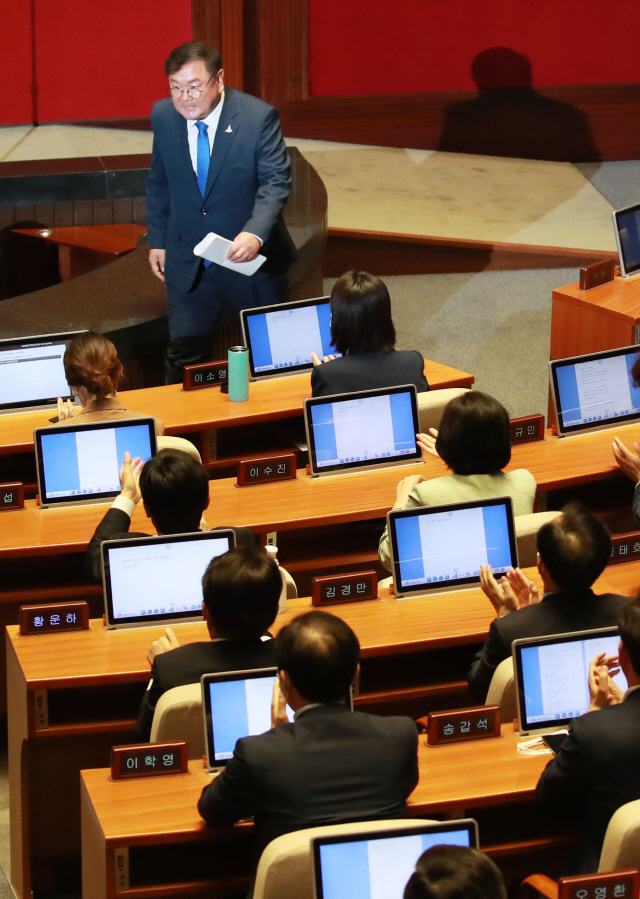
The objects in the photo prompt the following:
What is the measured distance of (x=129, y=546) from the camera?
3.32m

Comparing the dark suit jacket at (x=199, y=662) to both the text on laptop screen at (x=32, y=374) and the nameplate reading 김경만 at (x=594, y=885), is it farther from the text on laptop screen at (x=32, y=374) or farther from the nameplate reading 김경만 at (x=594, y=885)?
the text on laptop screen at (x=32, y=374)

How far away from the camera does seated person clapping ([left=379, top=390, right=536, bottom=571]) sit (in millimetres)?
3711

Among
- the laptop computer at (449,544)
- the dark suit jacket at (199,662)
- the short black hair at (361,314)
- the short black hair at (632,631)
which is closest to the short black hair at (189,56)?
the short black hair at (361,314)

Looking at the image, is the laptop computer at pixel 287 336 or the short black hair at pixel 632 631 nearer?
the short black hair at pixel 632 631

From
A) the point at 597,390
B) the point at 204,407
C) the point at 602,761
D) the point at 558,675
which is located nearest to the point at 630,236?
the point at 597,390

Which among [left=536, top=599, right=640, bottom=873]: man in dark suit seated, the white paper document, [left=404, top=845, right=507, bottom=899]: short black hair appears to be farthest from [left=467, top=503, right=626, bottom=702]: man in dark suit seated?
the white paper document

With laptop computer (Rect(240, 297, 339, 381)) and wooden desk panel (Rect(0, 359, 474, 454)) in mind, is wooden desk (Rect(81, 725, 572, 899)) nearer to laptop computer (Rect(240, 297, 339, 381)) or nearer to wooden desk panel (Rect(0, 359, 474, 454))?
wooden desk panel (Rect(0, 359, 474, 454))

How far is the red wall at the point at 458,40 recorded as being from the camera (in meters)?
9.30

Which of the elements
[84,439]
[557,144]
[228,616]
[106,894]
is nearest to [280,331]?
[84,439]

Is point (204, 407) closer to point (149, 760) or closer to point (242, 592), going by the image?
point (242, 592)

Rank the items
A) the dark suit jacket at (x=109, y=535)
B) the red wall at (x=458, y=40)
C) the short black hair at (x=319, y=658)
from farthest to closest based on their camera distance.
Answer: the red wall at (x=458, y=40) → the dark suit jacket at (x=109, y=535) → the short black hair at (x=319, y=658)

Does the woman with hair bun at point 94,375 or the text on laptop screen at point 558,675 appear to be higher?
the woman with hair bun at point 94,375

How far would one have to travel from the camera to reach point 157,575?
3385 mm

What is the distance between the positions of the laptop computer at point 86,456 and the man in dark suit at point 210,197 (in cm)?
122
